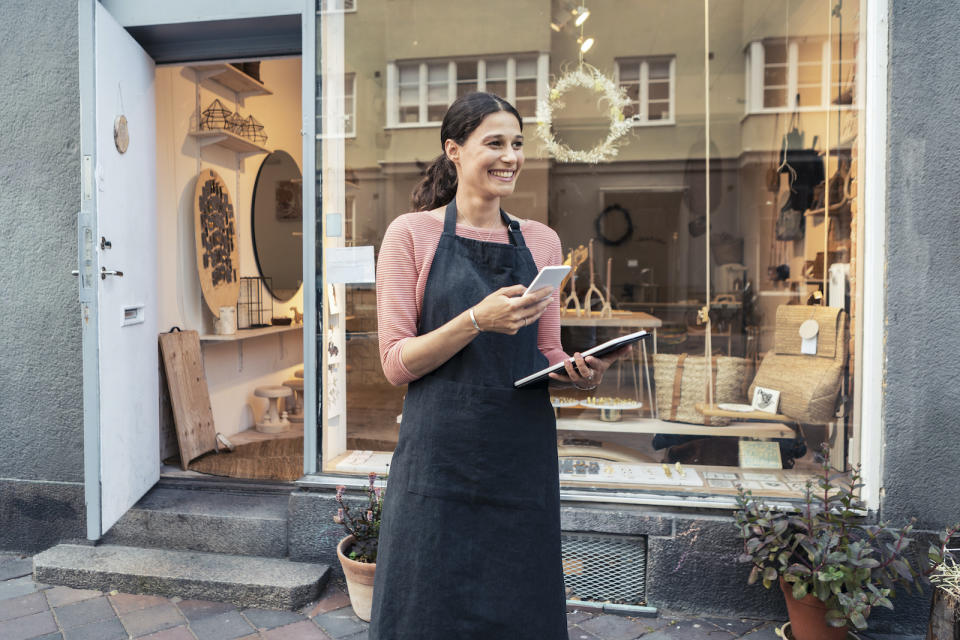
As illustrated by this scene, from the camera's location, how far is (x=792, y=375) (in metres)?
4.07

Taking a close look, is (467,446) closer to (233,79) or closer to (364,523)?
(364,523)

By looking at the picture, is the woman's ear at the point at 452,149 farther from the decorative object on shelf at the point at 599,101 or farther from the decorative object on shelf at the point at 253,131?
the decorative object on shelf at the point at 599,101

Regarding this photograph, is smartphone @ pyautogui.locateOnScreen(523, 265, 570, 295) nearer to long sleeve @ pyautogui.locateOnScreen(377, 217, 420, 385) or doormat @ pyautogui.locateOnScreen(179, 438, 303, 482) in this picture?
long sleeve @ pyautogui.locateOnScreen(377, 217, 420, 385)

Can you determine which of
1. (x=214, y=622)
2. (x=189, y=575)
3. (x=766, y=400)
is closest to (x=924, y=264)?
(x=766, y=400)

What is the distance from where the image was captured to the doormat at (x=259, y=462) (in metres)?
4.41

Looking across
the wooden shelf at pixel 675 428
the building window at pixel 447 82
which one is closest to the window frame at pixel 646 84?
the building window at pixel 447 82

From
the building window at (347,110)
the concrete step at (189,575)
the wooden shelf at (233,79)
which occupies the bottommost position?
the concrete step at (189,575)

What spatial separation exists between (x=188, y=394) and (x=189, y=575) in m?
1.63

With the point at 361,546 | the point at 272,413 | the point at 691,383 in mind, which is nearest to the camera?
the point at 361,546

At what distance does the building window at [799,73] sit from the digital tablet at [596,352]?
8.80 ft

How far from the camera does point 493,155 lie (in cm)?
169

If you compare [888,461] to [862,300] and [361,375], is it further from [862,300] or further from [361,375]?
[361,375]

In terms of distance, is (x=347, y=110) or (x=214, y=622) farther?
(x=347, y=110)

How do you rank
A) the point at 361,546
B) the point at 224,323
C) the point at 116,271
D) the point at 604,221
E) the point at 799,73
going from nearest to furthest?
1. the point at 361,546
2. the point at 116,271
3. the point at 224,323
4. the point at 799,73
5. the point at 604,221
